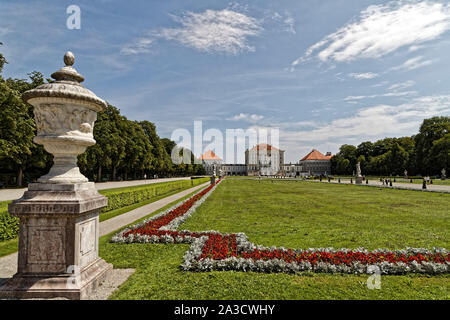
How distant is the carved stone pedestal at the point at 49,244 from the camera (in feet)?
11.2

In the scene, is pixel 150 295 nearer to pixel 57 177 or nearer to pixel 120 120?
pixel 57 177

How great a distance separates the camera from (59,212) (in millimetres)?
3422

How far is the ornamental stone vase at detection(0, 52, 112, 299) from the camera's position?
11.2ft

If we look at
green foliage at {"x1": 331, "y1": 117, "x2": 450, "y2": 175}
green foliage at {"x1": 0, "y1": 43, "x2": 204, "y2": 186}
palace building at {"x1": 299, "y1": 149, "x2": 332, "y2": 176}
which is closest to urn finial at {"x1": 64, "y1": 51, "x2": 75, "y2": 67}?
green foliage at {"x1": 0, "y1": 43, "x2": 204, "y2": 186}

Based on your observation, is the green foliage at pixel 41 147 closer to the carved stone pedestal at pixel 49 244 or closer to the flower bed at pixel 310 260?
the carved stone pedestal at pixel 49 244

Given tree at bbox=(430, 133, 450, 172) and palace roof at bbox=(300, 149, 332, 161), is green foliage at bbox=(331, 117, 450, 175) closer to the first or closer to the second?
tree at bbox=(430, 133, 450, 172)

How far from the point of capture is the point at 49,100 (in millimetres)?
3682

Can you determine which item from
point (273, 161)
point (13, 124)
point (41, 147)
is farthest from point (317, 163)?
point (13, 124)

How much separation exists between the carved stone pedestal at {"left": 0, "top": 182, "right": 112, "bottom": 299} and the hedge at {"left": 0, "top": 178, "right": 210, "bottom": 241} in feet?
16.8

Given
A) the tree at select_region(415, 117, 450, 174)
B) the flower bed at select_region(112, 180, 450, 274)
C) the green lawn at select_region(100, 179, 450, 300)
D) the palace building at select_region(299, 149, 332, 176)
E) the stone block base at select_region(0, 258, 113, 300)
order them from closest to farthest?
the stone block base at select_region(0, 258, 113, 300), the green lawn at select_region(100, 179, 450, 300), the flower bed at select_region(112, 180, 450, 274), the tree at select_region(415, 117, 450, 174), the palace building at select_region(299, 149, 332, 176)

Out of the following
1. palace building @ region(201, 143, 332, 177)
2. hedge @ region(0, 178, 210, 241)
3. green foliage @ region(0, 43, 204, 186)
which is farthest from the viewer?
palace building @ region(201, 143, 332, 177)

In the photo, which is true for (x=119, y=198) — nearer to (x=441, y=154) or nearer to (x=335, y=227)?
(x=335, y=227)

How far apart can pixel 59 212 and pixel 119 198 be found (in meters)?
11.2

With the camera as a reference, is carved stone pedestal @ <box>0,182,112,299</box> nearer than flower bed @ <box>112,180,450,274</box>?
Yes
